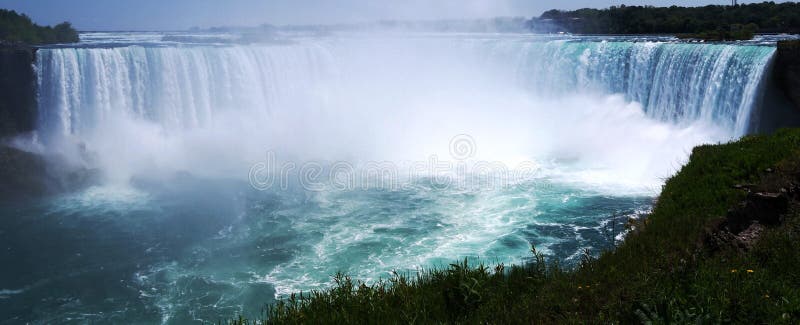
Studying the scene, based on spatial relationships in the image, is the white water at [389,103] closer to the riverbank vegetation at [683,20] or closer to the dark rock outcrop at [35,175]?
the dark rock outcrop at [35,175]

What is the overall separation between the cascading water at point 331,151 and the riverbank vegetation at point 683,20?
887 cm

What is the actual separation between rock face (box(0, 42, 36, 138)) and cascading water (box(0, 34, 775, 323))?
38 centimetres

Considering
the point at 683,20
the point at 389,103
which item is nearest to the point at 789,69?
Result: the point at 389,103

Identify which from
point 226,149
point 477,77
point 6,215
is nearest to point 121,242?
point 6,215

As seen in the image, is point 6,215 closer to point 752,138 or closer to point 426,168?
point 426,168

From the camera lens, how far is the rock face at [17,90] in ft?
61.3

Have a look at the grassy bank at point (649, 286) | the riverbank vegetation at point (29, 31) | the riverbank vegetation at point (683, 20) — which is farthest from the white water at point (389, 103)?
the riverbank vegetation at point (29, 31)

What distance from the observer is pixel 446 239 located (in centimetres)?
1187

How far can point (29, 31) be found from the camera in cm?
3111

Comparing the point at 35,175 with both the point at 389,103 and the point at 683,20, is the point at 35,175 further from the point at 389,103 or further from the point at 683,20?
the point at 683,20

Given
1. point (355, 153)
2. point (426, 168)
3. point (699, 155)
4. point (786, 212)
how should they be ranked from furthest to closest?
point (355, 153) → point (426, 168) → point (699, 155) → point (786, 212)

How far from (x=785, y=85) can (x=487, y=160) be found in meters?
8.61

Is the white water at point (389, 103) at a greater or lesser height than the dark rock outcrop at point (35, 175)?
greater

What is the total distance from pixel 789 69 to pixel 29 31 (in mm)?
34374
